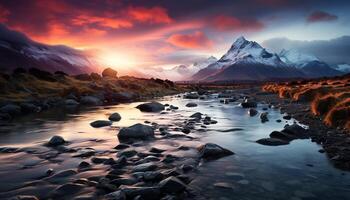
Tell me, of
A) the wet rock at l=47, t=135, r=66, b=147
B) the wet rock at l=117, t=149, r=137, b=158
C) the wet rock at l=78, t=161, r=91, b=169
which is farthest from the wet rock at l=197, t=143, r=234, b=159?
the wet rock at l=47, t=135, r=66, b=147

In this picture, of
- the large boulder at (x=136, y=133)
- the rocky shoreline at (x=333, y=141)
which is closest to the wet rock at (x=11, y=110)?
the large boulder at (x=136, y=133)

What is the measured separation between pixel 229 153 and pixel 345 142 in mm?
6169

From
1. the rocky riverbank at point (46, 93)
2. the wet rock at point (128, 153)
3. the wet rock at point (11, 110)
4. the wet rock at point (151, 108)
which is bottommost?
the wet rock at point (128, 153)

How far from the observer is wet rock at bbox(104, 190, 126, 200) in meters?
10.5

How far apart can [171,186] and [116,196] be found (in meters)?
1.92

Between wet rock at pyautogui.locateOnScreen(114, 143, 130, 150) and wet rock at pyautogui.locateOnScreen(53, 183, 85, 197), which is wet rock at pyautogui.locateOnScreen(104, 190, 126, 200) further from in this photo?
wet rock at pyautogui.locateOnScreen(114, 143, 130, 150)

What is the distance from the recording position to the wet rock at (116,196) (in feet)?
34.6

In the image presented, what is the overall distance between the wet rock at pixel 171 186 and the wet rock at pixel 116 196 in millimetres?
1347

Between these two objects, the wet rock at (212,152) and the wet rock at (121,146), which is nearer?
the wet rock at (212,152)

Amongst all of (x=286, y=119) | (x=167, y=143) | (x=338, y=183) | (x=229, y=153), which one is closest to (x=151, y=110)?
(x=286, y=119)

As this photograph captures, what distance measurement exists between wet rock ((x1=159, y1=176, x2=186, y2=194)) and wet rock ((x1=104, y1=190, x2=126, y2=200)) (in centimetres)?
135

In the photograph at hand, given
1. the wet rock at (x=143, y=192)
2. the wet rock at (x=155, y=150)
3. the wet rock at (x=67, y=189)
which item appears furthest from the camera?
the wet rock at (x=155, y=150)

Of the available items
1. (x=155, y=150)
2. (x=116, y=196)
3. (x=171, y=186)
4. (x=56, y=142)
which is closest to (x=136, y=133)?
(x=155, y=150)

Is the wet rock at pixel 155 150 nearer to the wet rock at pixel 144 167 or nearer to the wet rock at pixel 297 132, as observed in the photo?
the wet rock at pixel 144 167
